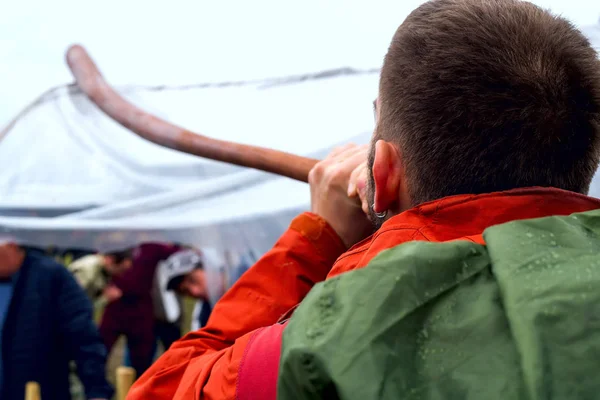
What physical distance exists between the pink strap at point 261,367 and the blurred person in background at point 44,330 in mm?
1932

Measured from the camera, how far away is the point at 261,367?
1.62ft

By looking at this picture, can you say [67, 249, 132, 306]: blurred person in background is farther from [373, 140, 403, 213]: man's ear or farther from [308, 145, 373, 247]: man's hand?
[373, 140, 403, 213]: man's ear

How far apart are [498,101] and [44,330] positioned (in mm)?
2051

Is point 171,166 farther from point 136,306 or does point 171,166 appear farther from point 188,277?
point 136,306

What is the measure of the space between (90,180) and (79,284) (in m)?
0.55

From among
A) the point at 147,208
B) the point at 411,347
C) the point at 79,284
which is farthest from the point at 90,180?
the point at 411,347

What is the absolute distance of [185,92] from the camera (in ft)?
5.89

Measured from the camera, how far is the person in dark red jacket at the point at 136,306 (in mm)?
2400

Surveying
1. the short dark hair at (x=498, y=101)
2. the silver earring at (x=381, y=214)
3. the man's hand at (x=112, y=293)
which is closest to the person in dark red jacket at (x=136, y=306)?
the man's hand at (x=112, y=293)

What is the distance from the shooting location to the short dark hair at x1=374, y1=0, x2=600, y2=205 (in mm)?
560

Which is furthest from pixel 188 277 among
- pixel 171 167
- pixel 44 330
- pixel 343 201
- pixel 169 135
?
pixel 343 201

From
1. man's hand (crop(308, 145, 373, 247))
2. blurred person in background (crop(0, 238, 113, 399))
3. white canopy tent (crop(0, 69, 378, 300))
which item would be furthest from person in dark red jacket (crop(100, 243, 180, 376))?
man's hand (crop(308, 145, 373, 247))

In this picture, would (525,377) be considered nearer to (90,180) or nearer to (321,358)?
(321,358)

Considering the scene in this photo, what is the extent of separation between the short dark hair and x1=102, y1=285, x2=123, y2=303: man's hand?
2066 millimetres
